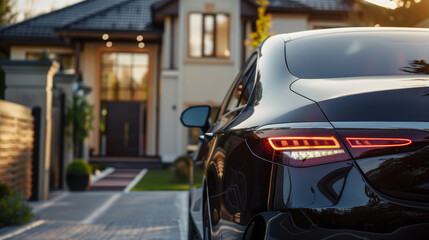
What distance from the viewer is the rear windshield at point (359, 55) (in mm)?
2834

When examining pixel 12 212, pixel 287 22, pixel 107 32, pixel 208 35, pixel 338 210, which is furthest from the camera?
pixel 107 32

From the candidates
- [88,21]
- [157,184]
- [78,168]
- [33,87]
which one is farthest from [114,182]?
[88,21]

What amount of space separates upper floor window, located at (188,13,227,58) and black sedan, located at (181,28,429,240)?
67.4ft

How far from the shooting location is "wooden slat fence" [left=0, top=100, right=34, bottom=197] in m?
9.07

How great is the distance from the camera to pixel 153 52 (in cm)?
2656

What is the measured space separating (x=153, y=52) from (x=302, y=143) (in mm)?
24727

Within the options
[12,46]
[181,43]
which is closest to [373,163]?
[181,43]

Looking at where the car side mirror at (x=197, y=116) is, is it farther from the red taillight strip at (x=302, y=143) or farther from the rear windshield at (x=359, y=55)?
the red taillight strip at (x=302, y=143)

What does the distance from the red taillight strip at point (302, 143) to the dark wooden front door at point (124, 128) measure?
24575 mm

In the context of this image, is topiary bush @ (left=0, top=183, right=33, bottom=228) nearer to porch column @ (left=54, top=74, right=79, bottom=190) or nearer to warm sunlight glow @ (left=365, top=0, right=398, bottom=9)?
warm sunlight glow @ (left=365, top=0, right=398, bottom=9)

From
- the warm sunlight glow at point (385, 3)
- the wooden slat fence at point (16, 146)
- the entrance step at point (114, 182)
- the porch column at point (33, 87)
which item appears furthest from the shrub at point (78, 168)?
the warm sunlight glow at point (385, 3)

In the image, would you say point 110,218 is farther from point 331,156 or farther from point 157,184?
point 157,184

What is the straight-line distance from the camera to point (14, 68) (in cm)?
1120

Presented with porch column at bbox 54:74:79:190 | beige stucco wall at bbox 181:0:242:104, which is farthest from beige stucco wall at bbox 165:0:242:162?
porch column at bbox 54:74:79:190
